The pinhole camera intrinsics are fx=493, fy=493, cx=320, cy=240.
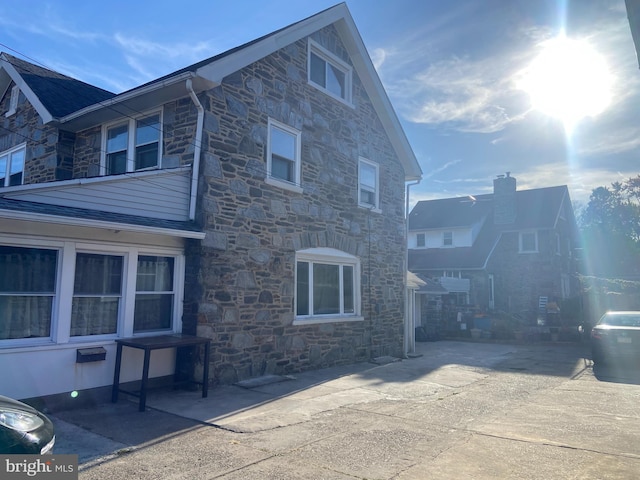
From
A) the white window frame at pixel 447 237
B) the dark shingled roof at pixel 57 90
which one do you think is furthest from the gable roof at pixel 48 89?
the white window frame at pixel 447 237

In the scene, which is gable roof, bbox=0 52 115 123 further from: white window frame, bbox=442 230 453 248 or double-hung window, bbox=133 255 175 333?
white window frame, bbox=442 230 453 248

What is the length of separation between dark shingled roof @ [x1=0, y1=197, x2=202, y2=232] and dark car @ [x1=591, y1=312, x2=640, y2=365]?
1102 cm

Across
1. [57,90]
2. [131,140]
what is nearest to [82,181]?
[131,140]

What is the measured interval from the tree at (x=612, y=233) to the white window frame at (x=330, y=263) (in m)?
30.7

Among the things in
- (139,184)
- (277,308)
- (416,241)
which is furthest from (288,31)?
(416,241)

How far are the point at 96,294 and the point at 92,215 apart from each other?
1.43 m

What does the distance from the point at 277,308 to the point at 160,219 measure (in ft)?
10.8

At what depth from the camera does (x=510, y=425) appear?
6984mm

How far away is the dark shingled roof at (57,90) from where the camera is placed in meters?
12.2

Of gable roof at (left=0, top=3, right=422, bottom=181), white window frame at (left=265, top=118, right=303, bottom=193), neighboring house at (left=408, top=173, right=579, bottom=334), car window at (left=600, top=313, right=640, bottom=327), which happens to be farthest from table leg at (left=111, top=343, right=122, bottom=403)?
neighboring house at (left=408, top=173, right=579, bottom=334)

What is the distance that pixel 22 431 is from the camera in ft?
12.1

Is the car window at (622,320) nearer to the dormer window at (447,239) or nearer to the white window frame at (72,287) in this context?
the white window frame at (72,287)

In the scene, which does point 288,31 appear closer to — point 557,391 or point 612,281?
point 557,391

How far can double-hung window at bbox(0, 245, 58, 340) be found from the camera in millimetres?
7262
